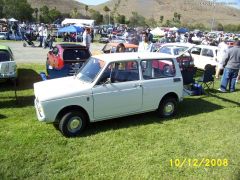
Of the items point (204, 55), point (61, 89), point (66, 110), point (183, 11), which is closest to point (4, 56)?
point (61, 89)

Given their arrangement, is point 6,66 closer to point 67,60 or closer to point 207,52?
point 67,60

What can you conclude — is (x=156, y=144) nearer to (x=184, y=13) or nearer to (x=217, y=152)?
(x=217, y=152)

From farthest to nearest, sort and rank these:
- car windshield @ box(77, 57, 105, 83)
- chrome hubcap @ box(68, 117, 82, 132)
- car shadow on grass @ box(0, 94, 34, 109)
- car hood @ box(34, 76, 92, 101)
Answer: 1. car shadow on grass @ box(0, 94, 34, 109)
2. car windshield @ box(77, 57, 105, 83)
3. chrome hubcap @ box(68, 117, 82, 132)
4. car hood @ box(34, 76, 92, 101)

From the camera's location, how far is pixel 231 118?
26.6 feet

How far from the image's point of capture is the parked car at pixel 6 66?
9697 mm

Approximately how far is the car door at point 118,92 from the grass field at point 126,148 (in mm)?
453

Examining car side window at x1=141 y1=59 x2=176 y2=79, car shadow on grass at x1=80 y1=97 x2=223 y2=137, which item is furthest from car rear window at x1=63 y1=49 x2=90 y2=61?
car side window at x1=141 y1=59 x2=176 y2=79

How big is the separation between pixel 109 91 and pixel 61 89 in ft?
3.55

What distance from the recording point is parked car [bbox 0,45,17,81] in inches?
382

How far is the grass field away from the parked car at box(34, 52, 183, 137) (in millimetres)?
394

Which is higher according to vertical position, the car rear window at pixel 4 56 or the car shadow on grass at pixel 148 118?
the car rear window at pixel 4 56

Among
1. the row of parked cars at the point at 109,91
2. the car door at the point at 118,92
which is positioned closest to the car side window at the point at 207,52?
the row of parked cars at the point at 109,91

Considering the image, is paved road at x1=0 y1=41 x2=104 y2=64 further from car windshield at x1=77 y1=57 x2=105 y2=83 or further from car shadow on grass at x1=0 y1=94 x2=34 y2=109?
car windshield at x1=77 y1=57 x2=105 y2=83

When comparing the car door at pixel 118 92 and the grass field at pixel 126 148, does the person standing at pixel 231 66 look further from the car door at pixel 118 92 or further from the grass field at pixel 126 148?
the car door at pixel 118 92
